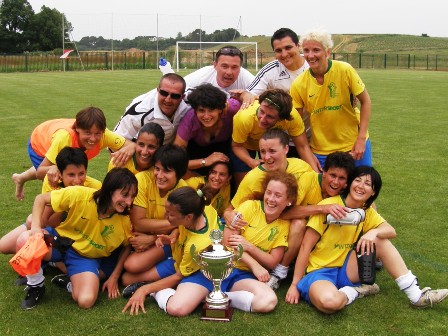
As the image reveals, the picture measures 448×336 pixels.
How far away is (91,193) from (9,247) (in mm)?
944

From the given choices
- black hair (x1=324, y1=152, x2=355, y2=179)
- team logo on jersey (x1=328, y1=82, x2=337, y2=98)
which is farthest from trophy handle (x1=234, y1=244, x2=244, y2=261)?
team logo on jersey (x1=328, y1=82, x2=337, y2=98)

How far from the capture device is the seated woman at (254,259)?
13.1 feet

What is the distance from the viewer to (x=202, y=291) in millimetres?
4125

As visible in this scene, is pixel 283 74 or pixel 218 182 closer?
pixel 218 182

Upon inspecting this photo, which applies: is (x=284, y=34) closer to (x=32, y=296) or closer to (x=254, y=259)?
(x=254, y=259)

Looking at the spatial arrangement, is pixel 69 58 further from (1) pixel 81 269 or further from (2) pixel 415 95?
(1) pixel 81 269

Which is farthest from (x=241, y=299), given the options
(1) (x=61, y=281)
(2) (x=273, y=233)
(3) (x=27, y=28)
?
(3) (x=27, y=28)

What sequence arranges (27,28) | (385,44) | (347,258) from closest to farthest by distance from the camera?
(347,258) < (27,28) < (385,44)

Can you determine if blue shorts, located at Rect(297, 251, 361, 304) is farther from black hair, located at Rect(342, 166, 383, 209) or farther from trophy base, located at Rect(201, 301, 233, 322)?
trophy base, located at Rect(201, 301, 233, 322)

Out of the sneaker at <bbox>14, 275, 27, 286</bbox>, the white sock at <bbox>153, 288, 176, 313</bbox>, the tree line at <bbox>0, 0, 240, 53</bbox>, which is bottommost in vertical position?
the sneaker at <bbox>14, 275, 27, 286</bbox>

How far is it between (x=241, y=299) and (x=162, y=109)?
2.02 metres

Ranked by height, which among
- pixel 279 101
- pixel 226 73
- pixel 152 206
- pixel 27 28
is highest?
pixel 27 28

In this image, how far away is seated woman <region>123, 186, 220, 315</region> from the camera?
4039 millimetres

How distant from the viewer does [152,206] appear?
4.65 metres
